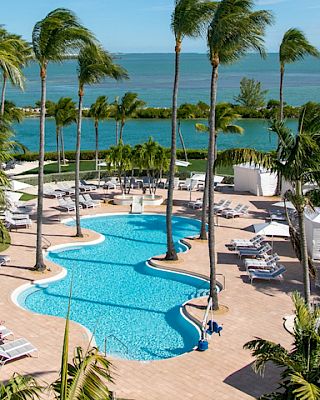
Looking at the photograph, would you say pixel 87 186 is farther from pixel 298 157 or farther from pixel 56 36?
pixel 298 157

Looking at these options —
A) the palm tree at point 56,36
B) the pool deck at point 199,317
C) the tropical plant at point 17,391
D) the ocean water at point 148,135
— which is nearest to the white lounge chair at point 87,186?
the pool deck at point 199,317

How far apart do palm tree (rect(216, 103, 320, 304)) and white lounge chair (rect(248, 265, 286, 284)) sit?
4.78 metres

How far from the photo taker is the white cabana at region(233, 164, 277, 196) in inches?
1139

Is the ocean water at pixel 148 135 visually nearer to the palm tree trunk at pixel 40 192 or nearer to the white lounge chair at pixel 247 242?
the white lounge chair at pixel 247 242

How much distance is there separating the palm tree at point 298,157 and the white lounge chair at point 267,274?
4779mm

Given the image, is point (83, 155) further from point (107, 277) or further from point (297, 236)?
point (297, 236)

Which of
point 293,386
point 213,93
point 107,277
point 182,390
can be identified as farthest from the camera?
point 107,277

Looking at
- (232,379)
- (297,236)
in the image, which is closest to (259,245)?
(297,236)

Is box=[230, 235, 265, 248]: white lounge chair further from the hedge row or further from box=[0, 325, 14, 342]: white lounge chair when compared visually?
the hedge row

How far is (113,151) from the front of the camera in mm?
27125

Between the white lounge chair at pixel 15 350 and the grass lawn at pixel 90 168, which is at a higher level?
the grass lawn at pixel 90 168

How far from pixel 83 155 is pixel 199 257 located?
2086cm

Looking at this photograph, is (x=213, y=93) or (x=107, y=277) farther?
(x=107, y=277)

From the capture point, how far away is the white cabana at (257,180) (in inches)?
1139
